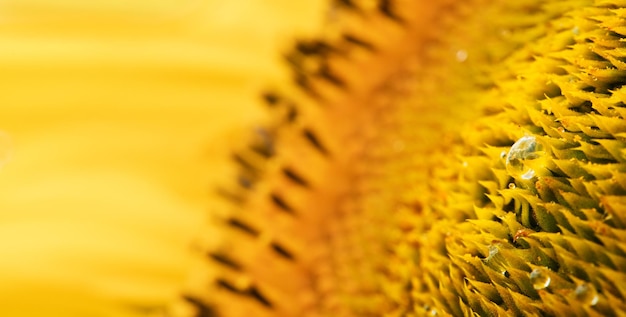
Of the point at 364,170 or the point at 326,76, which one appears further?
the point at 326,76

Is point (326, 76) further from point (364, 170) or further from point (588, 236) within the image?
point (588, 236)

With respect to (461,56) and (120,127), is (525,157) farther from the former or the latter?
(120,127)

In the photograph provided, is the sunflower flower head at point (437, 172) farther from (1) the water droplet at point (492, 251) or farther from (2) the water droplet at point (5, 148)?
(2) the water droplet at point (5, 148)

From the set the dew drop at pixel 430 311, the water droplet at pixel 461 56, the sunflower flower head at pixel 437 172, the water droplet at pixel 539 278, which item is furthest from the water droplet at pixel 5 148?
the water droplet at pixel 539 278

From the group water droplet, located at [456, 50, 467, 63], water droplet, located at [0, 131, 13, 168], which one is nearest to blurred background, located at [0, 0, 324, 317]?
water droplet, located at [0, 131, 13, 168]

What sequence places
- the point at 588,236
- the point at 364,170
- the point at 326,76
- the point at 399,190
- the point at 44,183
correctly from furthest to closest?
1. the point at 44,183
2. the point at 326,76
3. the point at 364,170
4. the point at 399,190
5. the point at 588,236

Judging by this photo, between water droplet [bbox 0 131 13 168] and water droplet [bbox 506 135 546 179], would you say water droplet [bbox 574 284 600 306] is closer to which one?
water droplet [bbox 506 135 546 179]

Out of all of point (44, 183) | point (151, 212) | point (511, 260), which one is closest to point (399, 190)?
point (511, 260)
